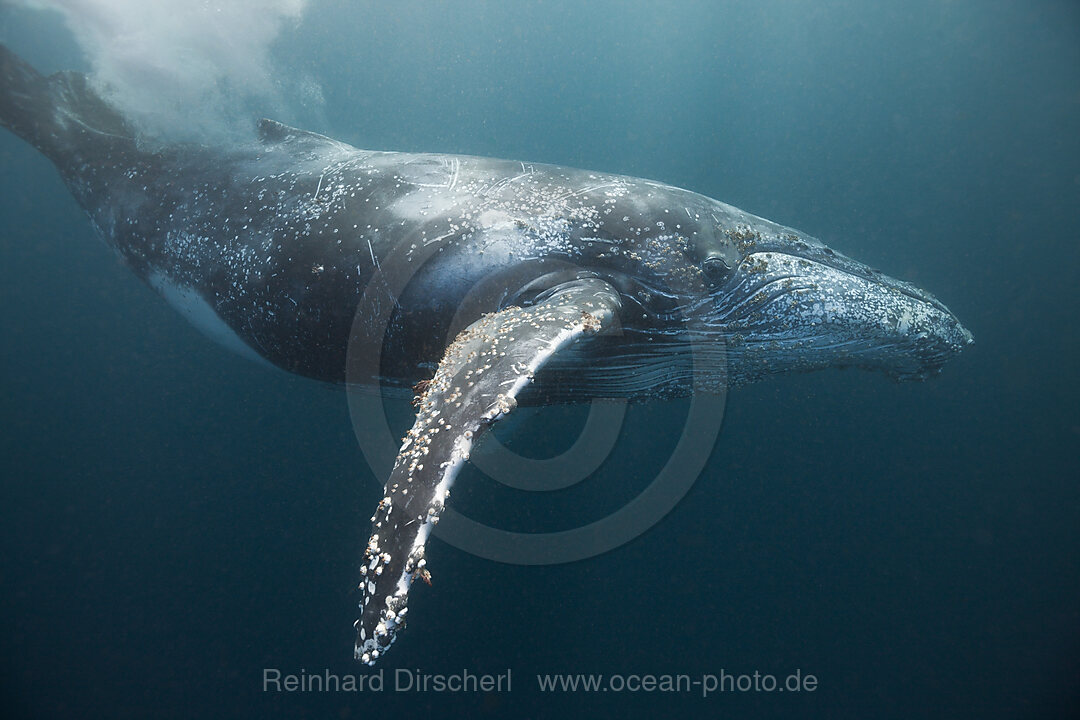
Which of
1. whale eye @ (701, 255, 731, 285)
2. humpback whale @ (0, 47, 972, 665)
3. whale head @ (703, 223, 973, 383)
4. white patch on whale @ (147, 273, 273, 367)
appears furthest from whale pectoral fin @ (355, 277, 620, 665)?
white patch on whale @ (147, 273, 273, 367)

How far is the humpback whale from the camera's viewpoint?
4242 millimetres

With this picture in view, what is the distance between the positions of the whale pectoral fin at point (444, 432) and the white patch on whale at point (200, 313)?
4.01 meters

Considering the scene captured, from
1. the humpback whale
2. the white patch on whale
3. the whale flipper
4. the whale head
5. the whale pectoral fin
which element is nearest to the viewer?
the whale pectoral fin

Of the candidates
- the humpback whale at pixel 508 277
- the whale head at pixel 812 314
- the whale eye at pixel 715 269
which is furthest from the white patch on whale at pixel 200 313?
the whale head at pixel 812 314

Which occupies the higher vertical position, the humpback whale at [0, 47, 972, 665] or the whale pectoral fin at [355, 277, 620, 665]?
→ the humpback whale at [0, 47, 972, 665]

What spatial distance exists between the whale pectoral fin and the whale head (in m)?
1.96

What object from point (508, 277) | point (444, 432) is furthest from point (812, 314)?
point (444, 432)

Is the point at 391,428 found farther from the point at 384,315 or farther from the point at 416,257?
the point at 416,257

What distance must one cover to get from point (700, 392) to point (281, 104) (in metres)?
13.9

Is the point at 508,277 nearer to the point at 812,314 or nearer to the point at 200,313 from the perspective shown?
the point at 812,314

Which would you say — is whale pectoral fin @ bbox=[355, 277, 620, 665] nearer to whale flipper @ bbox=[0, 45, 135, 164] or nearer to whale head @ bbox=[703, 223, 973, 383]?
whale head @ bbox=[703, 223, 973, 383]

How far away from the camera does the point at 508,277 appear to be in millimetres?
4207

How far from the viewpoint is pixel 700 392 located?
5453 millimetres

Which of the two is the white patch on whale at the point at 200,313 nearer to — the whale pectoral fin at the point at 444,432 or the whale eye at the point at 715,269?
the whale pectoral fin at the point at 444,432
